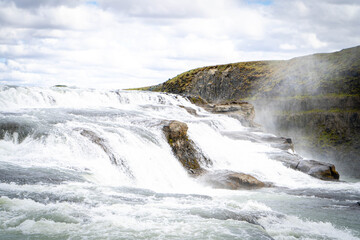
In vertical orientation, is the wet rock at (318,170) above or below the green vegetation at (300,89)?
below

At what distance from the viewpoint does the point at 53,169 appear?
40.3 ft

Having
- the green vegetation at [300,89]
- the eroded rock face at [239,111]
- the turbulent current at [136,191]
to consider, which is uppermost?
the green vegetation at [300,89]

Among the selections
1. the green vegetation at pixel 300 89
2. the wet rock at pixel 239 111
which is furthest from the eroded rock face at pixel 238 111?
the green vegetation at pixel 300 89

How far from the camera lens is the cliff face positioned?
45.4 metres

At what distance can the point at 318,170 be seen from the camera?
20359 millimetres

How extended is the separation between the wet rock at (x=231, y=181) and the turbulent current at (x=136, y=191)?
0.53 m

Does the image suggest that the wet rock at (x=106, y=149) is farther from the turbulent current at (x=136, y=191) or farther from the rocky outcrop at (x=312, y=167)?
the rocky outcrop at (x=312, y=167)

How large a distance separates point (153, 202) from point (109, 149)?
5567 mm

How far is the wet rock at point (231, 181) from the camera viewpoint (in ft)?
52.7

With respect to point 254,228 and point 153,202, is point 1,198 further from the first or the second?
point 254,228

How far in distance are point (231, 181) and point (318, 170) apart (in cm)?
723

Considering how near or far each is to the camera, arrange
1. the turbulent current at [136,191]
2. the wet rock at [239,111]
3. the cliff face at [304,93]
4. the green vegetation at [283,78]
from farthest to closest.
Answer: the green vegetation at [283,78], the cliff face at [304,93], the wet rock at [239,111], the turbulent current at [136,191]

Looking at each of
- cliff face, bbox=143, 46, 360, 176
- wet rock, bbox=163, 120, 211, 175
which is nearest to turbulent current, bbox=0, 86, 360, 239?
wet rock, bbox=163, 120, 211, 175

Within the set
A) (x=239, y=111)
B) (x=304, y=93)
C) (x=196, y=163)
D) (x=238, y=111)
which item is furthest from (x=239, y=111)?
(x=304, y=93)
